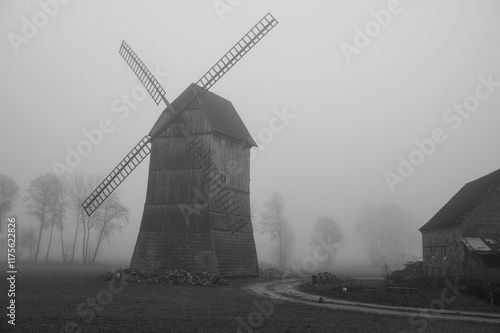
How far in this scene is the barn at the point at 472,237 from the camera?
78.7ft


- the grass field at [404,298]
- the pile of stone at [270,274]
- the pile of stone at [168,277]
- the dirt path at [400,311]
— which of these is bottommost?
the pile of stone at [270,274]

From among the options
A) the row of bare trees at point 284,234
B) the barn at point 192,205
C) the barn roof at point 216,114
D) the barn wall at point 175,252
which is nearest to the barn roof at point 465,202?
the barn at point 192,205

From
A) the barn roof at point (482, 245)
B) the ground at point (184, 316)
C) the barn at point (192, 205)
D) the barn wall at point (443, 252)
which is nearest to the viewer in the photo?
the ground at point (184, 316)

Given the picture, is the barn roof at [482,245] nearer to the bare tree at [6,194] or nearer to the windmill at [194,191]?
the windmill at [194,191]

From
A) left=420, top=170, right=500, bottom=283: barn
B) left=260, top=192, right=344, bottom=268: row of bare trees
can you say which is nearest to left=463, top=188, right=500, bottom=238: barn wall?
left=420, top=170, right=500, bottom=283: barn

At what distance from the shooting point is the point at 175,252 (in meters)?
28.2

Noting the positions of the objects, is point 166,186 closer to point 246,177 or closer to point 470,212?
point 246,177

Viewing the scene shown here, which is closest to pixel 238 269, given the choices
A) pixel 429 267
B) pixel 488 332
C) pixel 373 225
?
pixel 429 267

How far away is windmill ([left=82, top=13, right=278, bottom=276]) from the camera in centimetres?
2800

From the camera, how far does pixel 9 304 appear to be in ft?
50.2

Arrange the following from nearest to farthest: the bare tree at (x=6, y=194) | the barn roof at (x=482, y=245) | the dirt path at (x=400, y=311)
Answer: the dirt path at (x=400, y=311) → the barn roof at (x=482, y=245) → the bare tree at (x=6, y=194)

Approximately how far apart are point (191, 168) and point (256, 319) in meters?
17.5

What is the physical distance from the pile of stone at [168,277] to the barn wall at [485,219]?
1713 centimetres

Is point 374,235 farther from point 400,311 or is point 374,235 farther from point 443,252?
point 400,311
